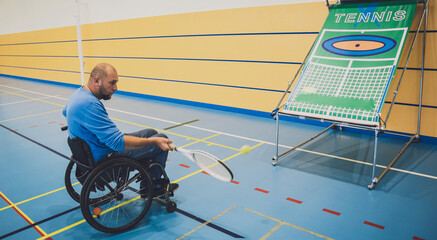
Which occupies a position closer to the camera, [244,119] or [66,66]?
[244,119]

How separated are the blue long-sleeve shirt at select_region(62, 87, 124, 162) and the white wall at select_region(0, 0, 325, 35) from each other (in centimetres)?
418

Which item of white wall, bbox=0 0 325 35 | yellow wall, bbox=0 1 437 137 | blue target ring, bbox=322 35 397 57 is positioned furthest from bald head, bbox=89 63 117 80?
white wall, bbox=0 0 325 35

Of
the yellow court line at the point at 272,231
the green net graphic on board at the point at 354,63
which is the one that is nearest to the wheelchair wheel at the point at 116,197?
the yellow court line at the point at 272,231

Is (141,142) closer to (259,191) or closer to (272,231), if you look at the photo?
(272,231)

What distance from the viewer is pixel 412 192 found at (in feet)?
10.1

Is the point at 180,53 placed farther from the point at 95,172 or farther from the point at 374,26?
the point at 95,172

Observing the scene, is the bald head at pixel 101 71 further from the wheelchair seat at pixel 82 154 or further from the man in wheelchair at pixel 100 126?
the wheelchair seat at pixel 82 154

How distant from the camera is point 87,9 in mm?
9141

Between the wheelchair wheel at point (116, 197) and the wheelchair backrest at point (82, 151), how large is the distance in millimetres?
146

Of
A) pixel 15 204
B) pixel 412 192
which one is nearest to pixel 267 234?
pixel 412 192

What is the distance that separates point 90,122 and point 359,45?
3.45 meters

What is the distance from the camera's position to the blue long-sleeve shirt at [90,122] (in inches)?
90.7

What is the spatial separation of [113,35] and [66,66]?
304 cm

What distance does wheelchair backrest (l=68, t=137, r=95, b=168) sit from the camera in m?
2.35
